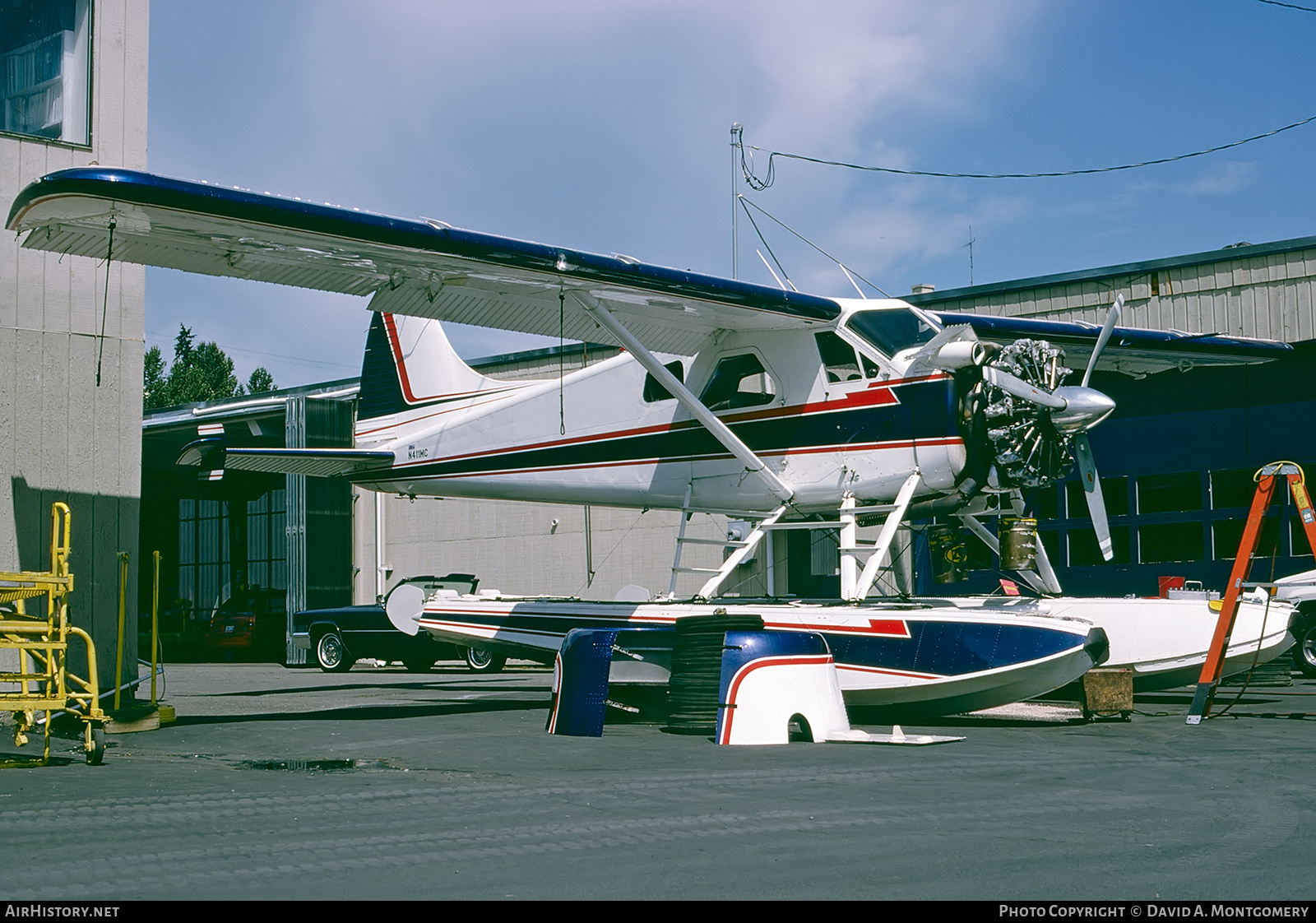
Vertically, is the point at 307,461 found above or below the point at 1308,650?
above

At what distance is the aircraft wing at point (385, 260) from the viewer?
376 inches

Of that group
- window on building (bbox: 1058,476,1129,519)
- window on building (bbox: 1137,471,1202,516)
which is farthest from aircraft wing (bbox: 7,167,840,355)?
window on building (bbox: 1137,471,1202,516)

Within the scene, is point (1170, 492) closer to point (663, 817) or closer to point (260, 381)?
point (663, 817)

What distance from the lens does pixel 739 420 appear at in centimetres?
1361

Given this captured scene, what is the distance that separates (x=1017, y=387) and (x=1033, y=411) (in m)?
0.36

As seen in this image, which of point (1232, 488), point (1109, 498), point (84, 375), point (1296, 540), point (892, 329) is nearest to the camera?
point (84, 375)

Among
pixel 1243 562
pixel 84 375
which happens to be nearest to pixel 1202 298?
pixel 1243 562

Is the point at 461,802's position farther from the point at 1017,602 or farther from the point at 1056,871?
the point at 1017,602

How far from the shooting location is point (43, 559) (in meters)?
11.8

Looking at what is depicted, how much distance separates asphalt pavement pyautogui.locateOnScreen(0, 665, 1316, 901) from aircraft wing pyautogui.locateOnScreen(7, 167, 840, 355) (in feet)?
13.4

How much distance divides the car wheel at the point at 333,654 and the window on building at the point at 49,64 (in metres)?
13.1

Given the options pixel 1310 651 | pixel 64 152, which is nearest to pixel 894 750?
pixel 64 152

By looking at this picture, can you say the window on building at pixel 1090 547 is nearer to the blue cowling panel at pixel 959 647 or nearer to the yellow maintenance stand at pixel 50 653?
the blue cowling panel at pixel 959 647

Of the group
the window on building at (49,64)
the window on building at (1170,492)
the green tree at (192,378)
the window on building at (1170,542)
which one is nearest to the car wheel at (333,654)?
the window on building at (49,64)
